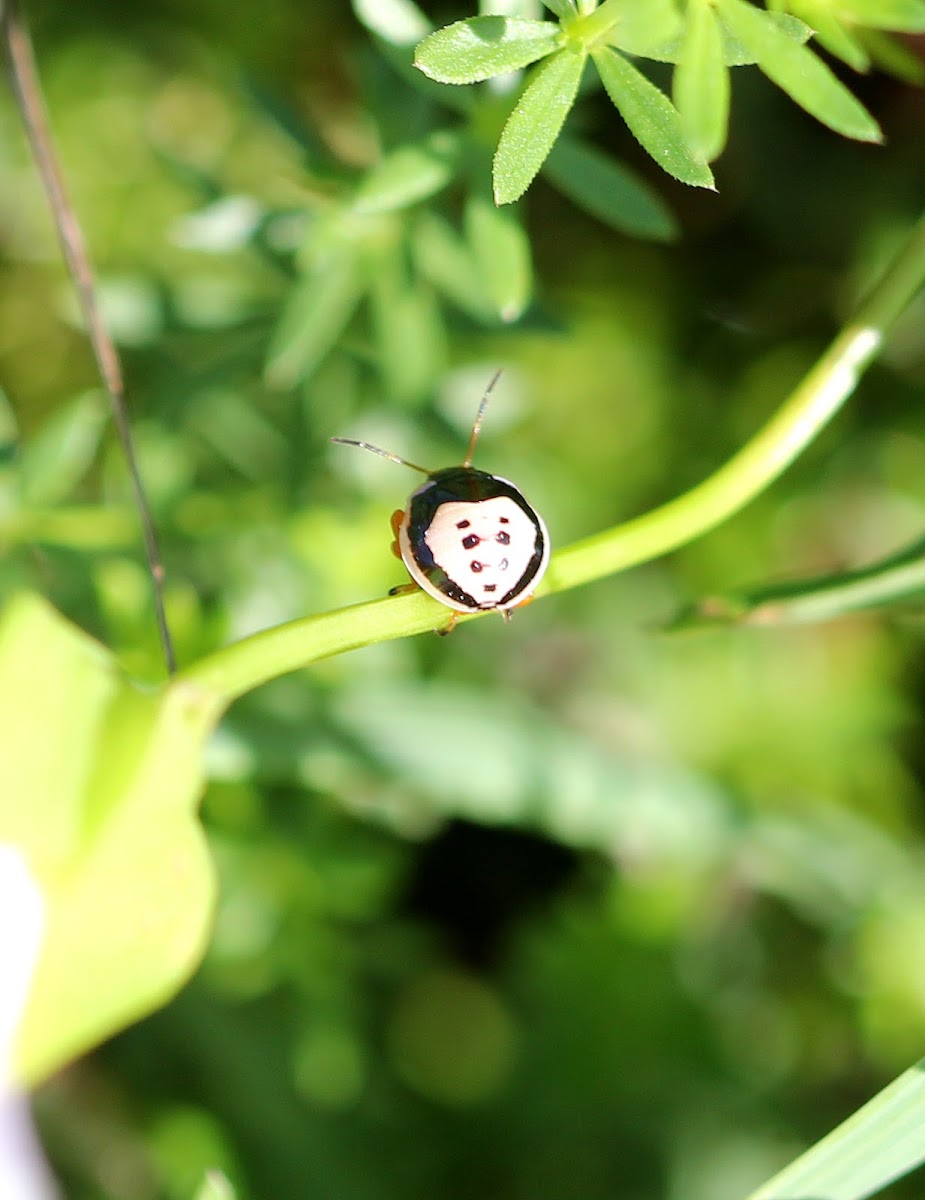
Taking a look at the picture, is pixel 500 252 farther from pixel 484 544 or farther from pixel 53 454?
pixel 53 454

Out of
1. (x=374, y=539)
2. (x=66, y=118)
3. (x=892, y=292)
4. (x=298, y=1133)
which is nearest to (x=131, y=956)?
(x=892, y=292)

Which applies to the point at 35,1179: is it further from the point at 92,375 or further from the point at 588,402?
the point at 588,402

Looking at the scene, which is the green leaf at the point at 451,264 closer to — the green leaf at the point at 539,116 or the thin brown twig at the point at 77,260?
the thin brown twig at the point at 77,260

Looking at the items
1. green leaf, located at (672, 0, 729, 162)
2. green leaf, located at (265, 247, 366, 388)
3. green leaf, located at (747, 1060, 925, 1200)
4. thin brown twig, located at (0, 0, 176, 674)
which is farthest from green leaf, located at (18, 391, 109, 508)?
green leaf, located at (747, 1060, 925, 1200)

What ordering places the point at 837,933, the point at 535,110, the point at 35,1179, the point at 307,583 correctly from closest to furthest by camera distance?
the point at 535,110
the point at 35,1179
the point at 307,583
the point at 837,933

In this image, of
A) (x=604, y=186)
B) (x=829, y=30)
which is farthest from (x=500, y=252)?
(x=829, y=30)

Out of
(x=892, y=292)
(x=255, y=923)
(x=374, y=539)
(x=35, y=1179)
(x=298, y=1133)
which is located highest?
(x=892, y=292)

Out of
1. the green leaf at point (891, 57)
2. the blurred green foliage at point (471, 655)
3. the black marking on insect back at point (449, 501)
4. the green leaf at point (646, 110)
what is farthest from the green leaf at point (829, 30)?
the blurred green foliage at point (471, 655)
